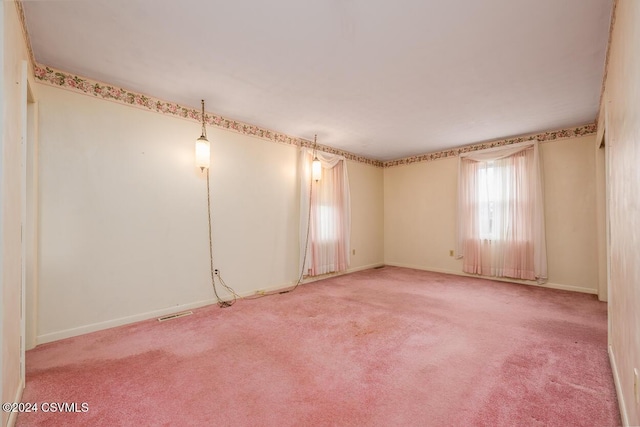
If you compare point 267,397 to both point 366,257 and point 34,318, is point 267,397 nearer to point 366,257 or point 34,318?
point 34,318

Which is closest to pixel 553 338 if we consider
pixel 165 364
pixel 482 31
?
pixel 482 31

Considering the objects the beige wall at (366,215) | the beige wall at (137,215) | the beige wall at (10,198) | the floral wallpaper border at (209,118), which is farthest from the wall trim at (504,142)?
Result: the beige wall at (10,198)

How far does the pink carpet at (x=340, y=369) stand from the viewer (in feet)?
4.96

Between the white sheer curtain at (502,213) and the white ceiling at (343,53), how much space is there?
3.31 feet

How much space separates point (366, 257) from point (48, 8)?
5.37 metres

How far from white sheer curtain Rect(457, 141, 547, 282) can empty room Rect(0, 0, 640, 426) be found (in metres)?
0.03

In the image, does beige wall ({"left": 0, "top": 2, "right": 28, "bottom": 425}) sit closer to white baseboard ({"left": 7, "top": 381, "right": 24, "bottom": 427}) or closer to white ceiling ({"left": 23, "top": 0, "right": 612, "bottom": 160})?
white baseboard ({"left": 7, "top": 381, "right": 24, "bottom": 427})

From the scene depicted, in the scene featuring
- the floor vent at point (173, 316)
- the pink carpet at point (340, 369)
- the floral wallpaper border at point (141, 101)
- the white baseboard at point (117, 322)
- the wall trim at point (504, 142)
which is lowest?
the pink carpet at point (340, 369)

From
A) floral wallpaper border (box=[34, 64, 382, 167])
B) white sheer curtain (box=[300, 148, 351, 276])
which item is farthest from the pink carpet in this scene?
floral wallpaper border (box=[34, 64, 382, 167])

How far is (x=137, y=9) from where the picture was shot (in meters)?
1.77

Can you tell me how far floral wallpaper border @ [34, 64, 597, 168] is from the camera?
99.8 inches

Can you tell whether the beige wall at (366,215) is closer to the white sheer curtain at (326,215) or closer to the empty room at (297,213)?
the white sheer curtain at (326,215)

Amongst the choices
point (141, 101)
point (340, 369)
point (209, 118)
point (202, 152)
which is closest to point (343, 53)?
point (202, 152)

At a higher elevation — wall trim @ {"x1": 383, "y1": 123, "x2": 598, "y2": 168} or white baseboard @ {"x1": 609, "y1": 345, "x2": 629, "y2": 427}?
wall trim @ {"x1": 383, "y1": 123, "x2": 598, "y2": 168}
